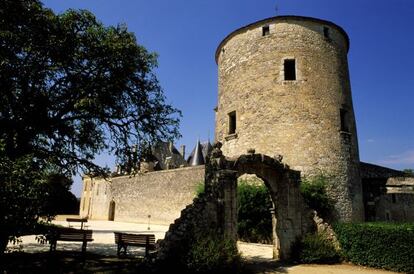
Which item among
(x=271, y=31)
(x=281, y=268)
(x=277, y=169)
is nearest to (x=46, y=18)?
(x=277, y=169)

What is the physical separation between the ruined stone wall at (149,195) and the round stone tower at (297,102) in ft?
23.1

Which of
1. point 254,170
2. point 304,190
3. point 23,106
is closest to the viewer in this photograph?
point 23,106

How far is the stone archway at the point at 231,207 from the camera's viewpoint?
8506 mm

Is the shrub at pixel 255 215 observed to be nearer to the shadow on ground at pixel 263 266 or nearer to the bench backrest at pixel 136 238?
the shadow on ground at pixel 263 266

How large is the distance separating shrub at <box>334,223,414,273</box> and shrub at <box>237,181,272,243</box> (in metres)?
3.64

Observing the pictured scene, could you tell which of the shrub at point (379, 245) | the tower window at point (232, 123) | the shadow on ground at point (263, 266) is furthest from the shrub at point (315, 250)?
the tower window at point (232, 123)

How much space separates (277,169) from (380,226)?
3.48 meters

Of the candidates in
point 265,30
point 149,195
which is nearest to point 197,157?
point 149,195

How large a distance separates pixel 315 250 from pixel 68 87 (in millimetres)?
9023

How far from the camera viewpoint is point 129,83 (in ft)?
36.4

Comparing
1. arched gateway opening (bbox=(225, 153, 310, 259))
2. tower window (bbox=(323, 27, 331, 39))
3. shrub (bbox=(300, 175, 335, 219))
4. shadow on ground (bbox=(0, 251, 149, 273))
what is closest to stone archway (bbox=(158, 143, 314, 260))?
arched gateway opening (bbox=(225, 153, 310, 259))

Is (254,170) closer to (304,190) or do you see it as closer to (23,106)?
(304,190)

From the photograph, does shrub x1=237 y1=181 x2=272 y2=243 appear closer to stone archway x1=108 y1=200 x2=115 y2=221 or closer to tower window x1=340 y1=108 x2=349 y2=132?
tower window x1=340 y1=108 x2=349 y2=132

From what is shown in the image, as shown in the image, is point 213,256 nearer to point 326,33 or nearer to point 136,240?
point 136,240
